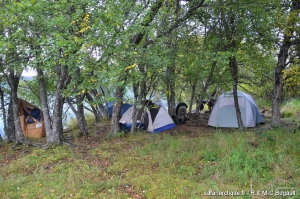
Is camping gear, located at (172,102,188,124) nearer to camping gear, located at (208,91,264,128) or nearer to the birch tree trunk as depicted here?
camping gear, located at (208,91,264,128)

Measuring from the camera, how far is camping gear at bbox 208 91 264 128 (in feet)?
34.6

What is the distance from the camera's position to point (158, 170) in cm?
483

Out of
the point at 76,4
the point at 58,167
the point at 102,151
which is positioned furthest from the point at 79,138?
the point at 76,4

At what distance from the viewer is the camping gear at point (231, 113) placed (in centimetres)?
1053

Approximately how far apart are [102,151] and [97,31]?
3166 millimetres

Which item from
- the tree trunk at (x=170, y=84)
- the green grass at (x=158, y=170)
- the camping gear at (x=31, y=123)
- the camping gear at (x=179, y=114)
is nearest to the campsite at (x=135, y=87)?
the green grass at (x=158, y=170)

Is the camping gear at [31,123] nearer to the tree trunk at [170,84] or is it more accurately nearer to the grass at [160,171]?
the grass at [160,171]

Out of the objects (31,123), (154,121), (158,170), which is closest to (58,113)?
(158,170)

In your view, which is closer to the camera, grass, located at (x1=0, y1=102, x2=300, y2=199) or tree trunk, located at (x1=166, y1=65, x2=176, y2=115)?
grass, located at (x1=0, y1=102, x2=300, y2=199)

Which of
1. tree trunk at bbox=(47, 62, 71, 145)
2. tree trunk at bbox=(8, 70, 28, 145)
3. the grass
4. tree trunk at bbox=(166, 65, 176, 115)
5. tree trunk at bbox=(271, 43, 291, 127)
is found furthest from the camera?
tree trunk at bbox=(166, 65, 176, 115)

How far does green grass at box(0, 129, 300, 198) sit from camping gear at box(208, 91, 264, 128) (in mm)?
4320

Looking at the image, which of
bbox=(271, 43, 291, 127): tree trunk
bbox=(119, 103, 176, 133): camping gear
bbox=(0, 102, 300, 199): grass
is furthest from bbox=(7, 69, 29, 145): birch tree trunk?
bbox=(271, 43, 291, 127): tree trunk

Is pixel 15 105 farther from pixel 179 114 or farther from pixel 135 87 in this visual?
pixel 179 114

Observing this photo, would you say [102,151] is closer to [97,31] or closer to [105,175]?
[105,175]
